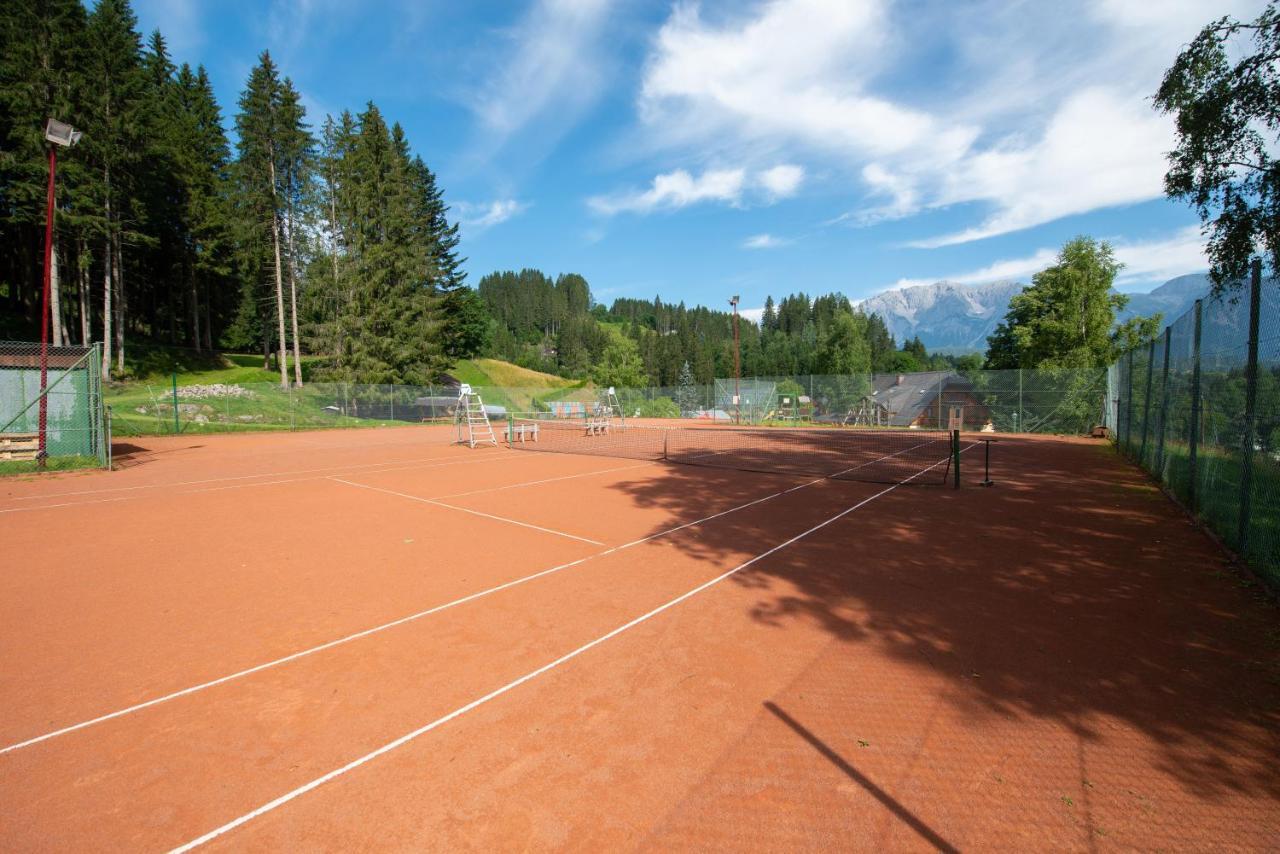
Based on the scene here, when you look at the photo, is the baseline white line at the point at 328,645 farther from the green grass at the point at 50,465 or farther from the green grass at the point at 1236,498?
the green grass at the point at 50,465

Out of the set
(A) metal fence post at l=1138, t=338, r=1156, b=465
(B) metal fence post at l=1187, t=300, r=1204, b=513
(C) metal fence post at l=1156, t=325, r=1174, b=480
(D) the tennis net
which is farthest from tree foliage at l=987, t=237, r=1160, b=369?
(B) metal fence post at l=1187, t=300, r=1204, b=513

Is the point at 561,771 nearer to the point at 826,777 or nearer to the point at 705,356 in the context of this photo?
the point at 826,777

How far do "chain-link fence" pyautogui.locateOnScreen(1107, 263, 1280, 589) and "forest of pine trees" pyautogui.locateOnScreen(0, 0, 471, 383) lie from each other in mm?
35148

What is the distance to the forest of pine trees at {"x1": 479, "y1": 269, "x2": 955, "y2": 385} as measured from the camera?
7473cm

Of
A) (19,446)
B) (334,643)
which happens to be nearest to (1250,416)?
(334,643)

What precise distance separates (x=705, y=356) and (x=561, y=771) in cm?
10182

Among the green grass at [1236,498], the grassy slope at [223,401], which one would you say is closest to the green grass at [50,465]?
the grassy slope at [223,401]

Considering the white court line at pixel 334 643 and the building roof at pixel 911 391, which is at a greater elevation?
the building roof at pixel 911 391

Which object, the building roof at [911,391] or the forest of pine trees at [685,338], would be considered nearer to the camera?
the building roof at [911,391]

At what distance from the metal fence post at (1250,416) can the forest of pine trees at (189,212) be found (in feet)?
118

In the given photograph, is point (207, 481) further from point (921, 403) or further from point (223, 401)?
point (921, 403)

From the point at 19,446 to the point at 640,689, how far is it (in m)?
18.1

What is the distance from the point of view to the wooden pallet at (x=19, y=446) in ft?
44.9

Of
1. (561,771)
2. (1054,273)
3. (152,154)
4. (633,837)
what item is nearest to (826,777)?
(633,837)
